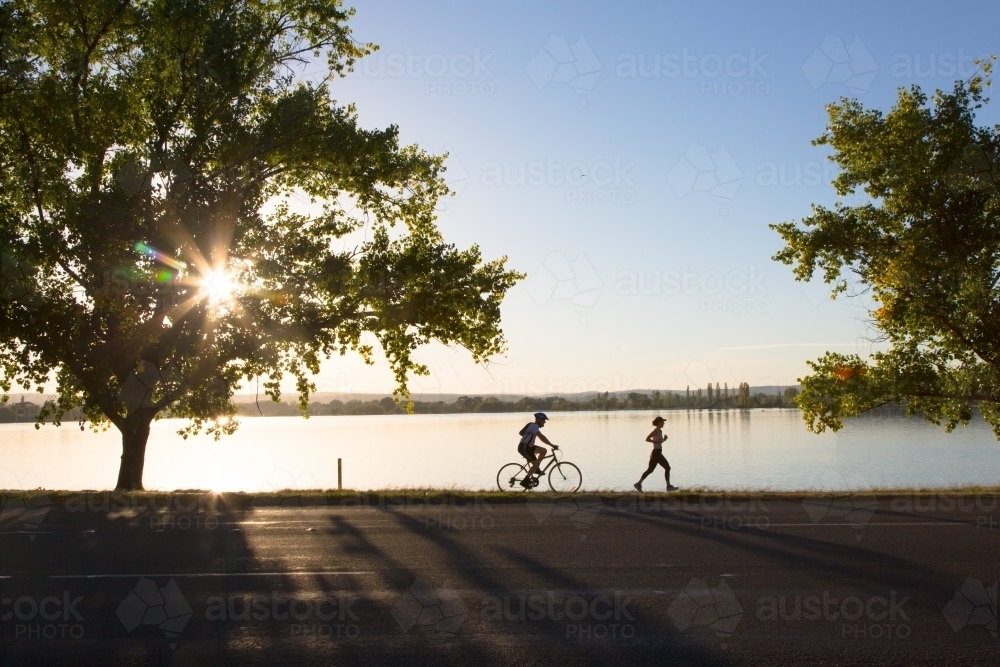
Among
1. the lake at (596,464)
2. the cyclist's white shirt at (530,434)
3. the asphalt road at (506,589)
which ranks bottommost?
the lake at (596,464)

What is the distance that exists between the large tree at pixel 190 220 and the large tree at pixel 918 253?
9.51m

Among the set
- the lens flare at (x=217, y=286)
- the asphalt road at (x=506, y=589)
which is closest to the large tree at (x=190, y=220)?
the lens flare at (x=217, y=286)

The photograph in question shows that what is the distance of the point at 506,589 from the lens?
9.34m

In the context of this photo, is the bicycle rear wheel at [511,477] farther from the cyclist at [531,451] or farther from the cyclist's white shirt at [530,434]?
Result: the cyclist's white shirt at [530,434]

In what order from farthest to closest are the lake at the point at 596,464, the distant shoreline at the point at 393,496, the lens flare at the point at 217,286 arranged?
1. the lake at the point at 596,464
2. the lens flare at the point at 217,286
3. the distant shoreline at the point at 393,496

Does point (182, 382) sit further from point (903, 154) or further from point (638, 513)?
point (903, 154)

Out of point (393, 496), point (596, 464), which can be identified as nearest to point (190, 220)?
point (393, 496)

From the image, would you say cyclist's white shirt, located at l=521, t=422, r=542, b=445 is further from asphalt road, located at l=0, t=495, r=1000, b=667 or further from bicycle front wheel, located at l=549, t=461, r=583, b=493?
asphalt road, located at l=0, t=495, r=1000, b=667

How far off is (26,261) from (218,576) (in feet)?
45.9

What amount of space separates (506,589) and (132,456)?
18.0 m

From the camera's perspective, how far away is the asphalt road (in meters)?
7.16

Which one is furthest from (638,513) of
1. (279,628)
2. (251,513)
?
(279,628)

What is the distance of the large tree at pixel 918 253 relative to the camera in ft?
78.0

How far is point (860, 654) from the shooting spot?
7.00 metres
